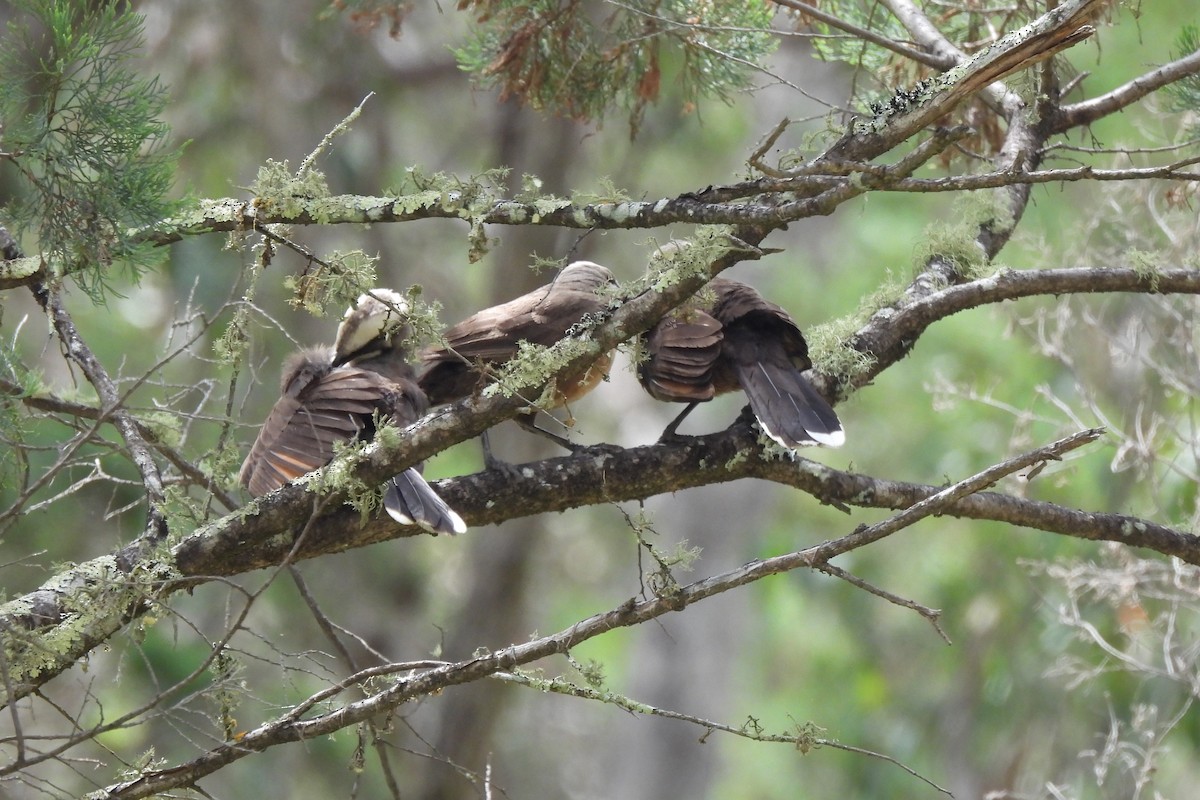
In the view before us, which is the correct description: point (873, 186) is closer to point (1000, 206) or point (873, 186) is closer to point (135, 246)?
point (135, 246)

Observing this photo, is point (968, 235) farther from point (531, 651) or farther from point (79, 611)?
point (79, 611)

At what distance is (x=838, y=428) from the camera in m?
3.70

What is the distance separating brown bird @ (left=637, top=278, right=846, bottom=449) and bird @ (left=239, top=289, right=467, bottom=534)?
35.2 inches

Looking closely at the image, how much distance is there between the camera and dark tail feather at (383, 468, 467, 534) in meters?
3.37

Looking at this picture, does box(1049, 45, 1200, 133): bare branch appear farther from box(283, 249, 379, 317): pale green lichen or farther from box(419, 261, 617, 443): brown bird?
box(283, 249, 379, 317): pale green lichen


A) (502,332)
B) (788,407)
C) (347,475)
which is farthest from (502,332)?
(347,475)

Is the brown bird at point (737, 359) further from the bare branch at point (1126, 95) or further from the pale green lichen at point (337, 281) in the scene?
the bare branch at point (1126, 95)

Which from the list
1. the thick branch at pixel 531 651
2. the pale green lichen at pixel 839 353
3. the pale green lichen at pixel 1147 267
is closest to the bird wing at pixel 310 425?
the thick branch at pixel 531 651

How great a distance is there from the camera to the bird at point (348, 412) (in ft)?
11.3

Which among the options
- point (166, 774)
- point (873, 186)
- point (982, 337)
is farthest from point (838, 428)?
point (982, 337)

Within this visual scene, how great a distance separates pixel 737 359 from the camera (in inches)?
161

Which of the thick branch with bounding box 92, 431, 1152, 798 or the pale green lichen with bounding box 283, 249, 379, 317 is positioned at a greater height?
the pale green lichen with bounding box 283, 249, 379, 317

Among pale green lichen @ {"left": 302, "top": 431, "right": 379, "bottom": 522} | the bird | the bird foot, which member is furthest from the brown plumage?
pale green lichen @ {"left": 302, "top": 431, "right": 379, "bottom": 522}

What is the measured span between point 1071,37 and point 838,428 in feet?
4.69
